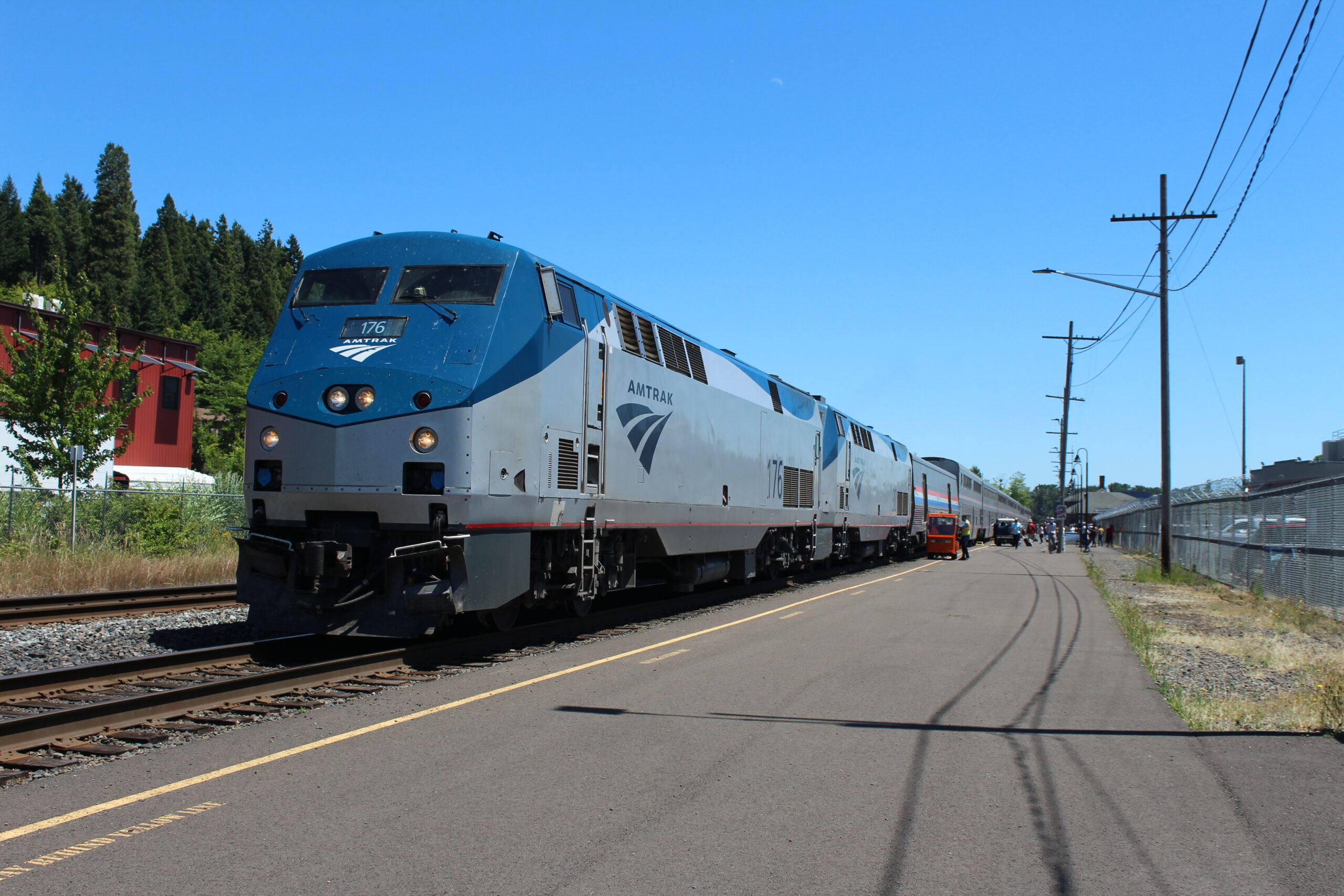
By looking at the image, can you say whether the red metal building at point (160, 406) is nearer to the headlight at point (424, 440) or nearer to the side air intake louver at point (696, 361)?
the side air intake louver at point (696, 361)

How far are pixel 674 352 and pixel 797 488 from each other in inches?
292

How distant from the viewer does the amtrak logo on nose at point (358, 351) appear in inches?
373

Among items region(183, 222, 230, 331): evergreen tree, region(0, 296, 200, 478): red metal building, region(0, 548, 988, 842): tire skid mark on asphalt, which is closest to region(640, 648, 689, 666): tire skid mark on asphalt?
region(0, 548, 988, 842): tire skid mark on asphalt

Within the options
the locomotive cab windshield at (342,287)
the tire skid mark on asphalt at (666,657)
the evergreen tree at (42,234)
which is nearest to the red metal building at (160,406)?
the locomotive cab windshield at (342,287)

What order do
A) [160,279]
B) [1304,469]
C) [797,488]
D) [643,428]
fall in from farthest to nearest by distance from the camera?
[160,279]
[1304,469]
[797,488]
[643,428]

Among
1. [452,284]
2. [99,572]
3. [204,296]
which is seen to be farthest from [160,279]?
[452,284]

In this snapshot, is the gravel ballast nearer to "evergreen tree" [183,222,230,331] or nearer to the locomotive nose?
the locomotive nose

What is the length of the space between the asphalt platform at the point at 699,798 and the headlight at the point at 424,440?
2137mm

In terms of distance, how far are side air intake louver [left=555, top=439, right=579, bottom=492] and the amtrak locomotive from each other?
3cm

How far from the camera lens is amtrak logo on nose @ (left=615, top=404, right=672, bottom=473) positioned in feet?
41.4

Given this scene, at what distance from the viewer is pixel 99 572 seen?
16.7 meters

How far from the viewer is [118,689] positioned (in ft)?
26.3

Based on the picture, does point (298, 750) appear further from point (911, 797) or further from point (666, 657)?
point (666, 657)

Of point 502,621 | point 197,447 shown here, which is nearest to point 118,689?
point 502,621
